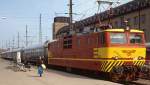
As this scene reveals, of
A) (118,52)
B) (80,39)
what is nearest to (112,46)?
(118,52)

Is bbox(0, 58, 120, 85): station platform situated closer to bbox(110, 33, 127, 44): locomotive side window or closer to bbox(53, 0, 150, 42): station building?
bbox(110, 33, 127, 44): locomotive side window

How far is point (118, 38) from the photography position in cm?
2350

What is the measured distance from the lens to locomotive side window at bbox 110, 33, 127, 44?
76.2ft

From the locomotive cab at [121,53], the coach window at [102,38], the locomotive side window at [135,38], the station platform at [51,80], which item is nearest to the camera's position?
Result: the station platform at [51,80]

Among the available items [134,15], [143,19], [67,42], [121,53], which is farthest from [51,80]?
[134,15]

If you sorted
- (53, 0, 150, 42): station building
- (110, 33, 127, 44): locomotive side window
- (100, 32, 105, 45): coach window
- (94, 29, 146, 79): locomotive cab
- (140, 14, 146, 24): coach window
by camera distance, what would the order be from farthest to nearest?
(140, 14, 146, 24): coach window → (53, 0, 150, 42): station building → (100, 32, 105, 45): coach window → (110, 33, 127, 44): locomotive side window → (94, 29, 146, 79): locomotive cab

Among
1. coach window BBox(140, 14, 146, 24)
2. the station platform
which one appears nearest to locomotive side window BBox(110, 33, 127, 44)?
the station platform

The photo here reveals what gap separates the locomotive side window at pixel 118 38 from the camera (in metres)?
23.2

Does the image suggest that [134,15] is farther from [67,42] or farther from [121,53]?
[121,53]

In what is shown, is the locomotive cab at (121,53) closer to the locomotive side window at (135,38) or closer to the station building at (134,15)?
the locomotive side window at (135,38)

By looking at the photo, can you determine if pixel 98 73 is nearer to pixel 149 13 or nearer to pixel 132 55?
pixel 132 55

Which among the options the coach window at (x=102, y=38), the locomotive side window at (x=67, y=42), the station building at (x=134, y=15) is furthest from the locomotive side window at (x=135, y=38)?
the station building at (x=134, y=15)

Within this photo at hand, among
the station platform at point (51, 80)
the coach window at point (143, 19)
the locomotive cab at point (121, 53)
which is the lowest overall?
the station platform at point (51, 80)

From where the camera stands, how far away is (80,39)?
89.6 ft
